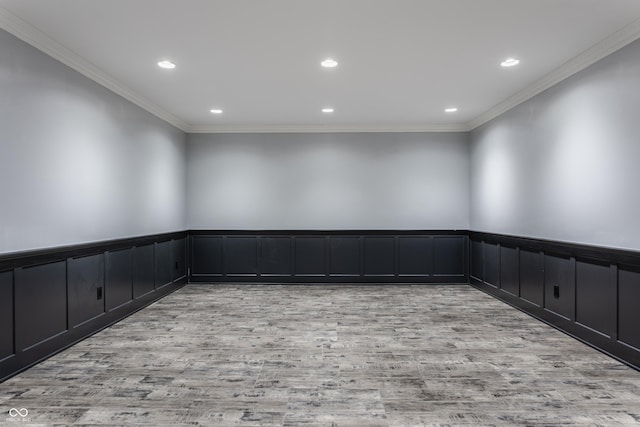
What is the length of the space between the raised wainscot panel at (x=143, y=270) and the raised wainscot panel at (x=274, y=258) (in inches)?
76.4

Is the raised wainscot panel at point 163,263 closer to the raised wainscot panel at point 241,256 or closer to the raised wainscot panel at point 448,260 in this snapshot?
the raised wainscot panel at point 241,256

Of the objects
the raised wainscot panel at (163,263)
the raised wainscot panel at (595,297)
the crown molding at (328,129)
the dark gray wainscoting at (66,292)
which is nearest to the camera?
the dark gray wainscoting at (66,292)

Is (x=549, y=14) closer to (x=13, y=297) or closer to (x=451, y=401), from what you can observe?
(x=451, y=401)

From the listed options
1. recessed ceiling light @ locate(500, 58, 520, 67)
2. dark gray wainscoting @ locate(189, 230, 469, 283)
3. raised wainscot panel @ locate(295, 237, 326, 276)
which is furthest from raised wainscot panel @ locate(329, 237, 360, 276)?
recessed ceiling light @ locate(500, 58, 520, 67)

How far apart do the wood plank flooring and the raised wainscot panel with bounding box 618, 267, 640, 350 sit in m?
0.26

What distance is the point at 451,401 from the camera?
2.41m

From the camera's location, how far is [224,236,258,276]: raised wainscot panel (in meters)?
6.69

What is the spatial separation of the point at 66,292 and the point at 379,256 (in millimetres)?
4673

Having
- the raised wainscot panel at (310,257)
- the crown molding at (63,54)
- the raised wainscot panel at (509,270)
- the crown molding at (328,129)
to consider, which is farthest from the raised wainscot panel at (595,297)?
the crown molding at (63,54)

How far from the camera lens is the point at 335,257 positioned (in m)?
6.68

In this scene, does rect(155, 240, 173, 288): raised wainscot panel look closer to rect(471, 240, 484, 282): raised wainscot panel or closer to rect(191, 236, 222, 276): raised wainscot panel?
rect(191, 236, 222, 276): raised wainscot panel

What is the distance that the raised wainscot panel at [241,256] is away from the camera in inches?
263

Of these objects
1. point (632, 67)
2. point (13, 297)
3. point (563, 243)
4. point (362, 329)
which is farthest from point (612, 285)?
point (13, 297)

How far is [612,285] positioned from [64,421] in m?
4.25
